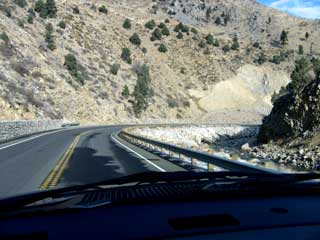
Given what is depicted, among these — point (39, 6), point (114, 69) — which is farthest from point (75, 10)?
point (114, 69)

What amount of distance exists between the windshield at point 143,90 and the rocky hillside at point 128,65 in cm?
24

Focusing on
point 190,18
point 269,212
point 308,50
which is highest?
point 190,18

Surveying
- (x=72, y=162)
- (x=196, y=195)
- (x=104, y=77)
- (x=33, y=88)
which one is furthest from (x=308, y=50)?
(x=196, y=195)

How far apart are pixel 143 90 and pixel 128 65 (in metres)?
14.2

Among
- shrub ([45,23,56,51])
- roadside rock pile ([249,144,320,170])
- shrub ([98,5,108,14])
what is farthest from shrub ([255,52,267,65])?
roadside rock pile ([249,144,320,170])

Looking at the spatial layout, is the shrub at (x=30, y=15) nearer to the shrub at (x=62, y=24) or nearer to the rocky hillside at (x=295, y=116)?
the shrub at (x=62, y=24)

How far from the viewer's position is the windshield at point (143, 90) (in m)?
27.1

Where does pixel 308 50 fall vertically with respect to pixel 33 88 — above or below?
above

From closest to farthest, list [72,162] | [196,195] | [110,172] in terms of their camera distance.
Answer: [196,195]
[110,172]
[72,162]

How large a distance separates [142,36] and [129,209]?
103757 mm

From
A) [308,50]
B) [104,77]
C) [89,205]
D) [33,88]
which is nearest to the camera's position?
[89,205]

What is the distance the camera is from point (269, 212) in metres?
3.71

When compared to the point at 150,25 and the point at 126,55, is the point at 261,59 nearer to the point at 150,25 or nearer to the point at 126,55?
the point at 150,25

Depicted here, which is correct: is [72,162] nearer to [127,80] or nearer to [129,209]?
[129,209]
